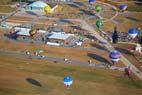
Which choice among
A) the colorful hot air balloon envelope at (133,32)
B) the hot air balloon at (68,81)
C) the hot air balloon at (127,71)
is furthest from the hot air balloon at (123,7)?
the hot air balloon at (68,81)

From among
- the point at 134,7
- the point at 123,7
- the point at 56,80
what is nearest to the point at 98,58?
the point at 56,80

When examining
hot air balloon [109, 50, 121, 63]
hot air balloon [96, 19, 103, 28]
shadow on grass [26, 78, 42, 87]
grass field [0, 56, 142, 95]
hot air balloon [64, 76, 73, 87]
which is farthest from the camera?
hot air balloon [96, 19, 103, 28]

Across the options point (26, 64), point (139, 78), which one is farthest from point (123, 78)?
point (26, 64)

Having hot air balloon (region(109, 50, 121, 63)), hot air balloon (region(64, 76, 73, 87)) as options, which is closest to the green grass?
hot air balloon (region(109, 50, 121, 63))

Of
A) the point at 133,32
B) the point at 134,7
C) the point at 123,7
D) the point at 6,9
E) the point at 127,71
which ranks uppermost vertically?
the point at 123,7

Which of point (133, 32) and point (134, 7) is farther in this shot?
point (134, 7)

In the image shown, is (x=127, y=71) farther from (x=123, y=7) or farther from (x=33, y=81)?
(x=123, y=7)

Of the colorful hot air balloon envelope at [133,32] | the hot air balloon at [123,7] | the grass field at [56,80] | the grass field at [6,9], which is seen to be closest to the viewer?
the grass field at [56,80]

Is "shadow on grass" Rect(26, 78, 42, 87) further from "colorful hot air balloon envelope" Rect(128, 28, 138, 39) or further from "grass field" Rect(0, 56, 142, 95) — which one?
"colorful hot air balloon envelope" Rect(128, 28, 138, 39)

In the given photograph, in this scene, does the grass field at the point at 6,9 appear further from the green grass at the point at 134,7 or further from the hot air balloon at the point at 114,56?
the hot air balloon at the point at 114,56
